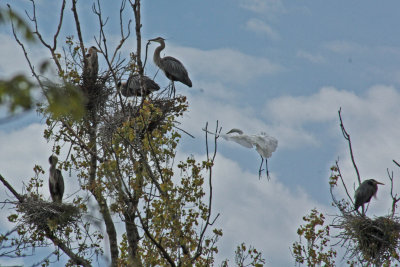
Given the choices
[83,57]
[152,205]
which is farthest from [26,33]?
[83,57]

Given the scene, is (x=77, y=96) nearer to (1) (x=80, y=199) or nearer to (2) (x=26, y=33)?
(2) (x=26, y=33)

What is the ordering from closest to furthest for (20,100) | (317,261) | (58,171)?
1. (20,100)
2. (317,261)
3. (58,171)

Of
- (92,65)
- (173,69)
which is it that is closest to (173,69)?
(173,69)

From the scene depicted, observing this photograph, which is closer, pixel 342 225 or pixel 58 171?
pixel 342 225

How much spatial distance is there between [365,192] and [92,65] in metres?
6.01

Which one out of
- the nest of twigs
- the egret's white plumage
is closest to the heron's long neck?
the nest of twigs

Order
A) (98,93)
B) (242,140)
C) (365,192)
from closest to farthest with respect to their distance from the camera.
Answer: (242,140), (98,93), (365,192)

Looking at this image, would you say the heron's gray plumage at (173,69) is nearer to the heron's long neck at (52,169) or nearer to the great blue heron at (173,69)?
the great blue heron at (173,69)

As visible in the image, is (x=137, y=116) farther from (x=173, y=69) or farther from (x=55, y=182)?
(x=173, y=69)

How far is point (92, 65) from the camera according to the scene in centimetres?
1233

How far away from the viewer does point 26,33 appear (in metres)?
2.86

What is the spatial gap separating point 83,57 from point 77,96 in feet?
29.0

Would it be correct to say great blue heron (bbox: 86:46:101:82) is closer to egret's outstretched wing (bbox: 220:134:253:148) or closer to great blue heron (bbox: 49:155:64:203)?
great blue heron (bbox: 49:155:64:203)

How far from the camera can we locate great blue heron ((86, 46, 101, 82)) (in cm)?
1137
